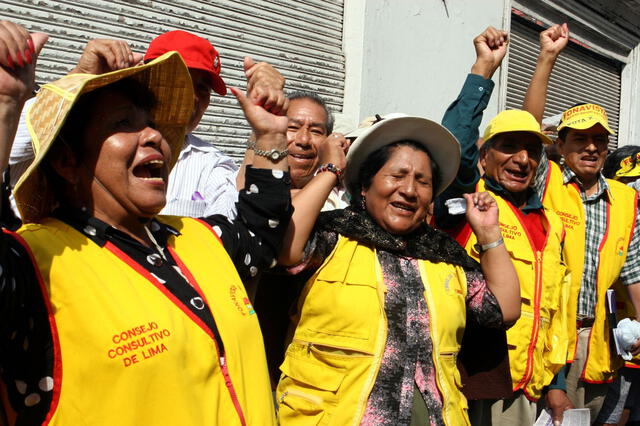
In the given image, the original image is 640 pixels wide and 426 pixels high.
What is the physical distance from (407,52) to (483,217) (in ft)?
12.1

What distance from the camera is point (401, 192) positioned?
2.42 meters

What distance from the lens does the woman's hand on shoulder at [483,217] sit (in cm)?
260

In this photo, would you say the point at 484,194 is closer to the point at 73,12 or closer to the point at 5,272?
the point at 5,272

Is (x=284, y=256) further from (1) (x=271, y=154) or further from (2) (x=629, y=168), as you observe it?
(2) (x=629, y=168)

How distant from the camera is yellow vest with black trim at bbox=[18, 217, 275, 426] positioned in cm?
135

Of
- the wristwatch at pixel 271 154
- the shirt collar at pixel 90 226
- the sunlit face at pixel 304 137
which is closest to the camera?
the shirt collar at pixel 90 226

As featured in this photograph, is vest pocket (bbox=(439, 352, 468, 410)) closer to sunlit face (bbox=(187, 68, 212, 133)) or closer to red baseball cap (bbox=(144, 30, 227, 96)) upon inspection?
sunlit face (bbox=(187, 68, 212, 133))

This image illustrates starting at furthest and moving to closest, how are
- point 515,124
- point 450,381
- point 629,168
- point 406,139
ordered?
point 629,168
point 515,124
point 406,139
point 450,381

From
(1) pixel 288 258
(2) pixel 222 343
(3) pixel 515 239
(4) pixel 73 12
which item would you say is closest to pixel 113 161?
(2) pixel 222 343

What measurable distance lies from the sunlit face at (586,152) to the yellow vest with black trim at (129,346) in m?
2.91

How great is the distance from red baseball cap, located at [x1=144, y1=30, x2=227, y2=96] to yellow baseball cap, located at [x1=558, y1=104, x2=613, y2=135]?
96.2 inches

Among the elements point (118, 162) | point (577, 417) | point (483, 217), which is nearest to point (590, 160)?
point (483, 217)

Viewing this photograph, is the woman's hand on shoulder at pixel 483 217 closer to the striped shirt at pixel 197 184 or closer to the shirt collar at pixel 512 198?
the shirt collar at pixel 512 198

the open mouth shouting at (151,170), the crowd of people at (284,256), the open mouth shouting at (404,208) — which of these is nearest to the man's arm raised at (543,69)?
the crowd of people at (284,256)
